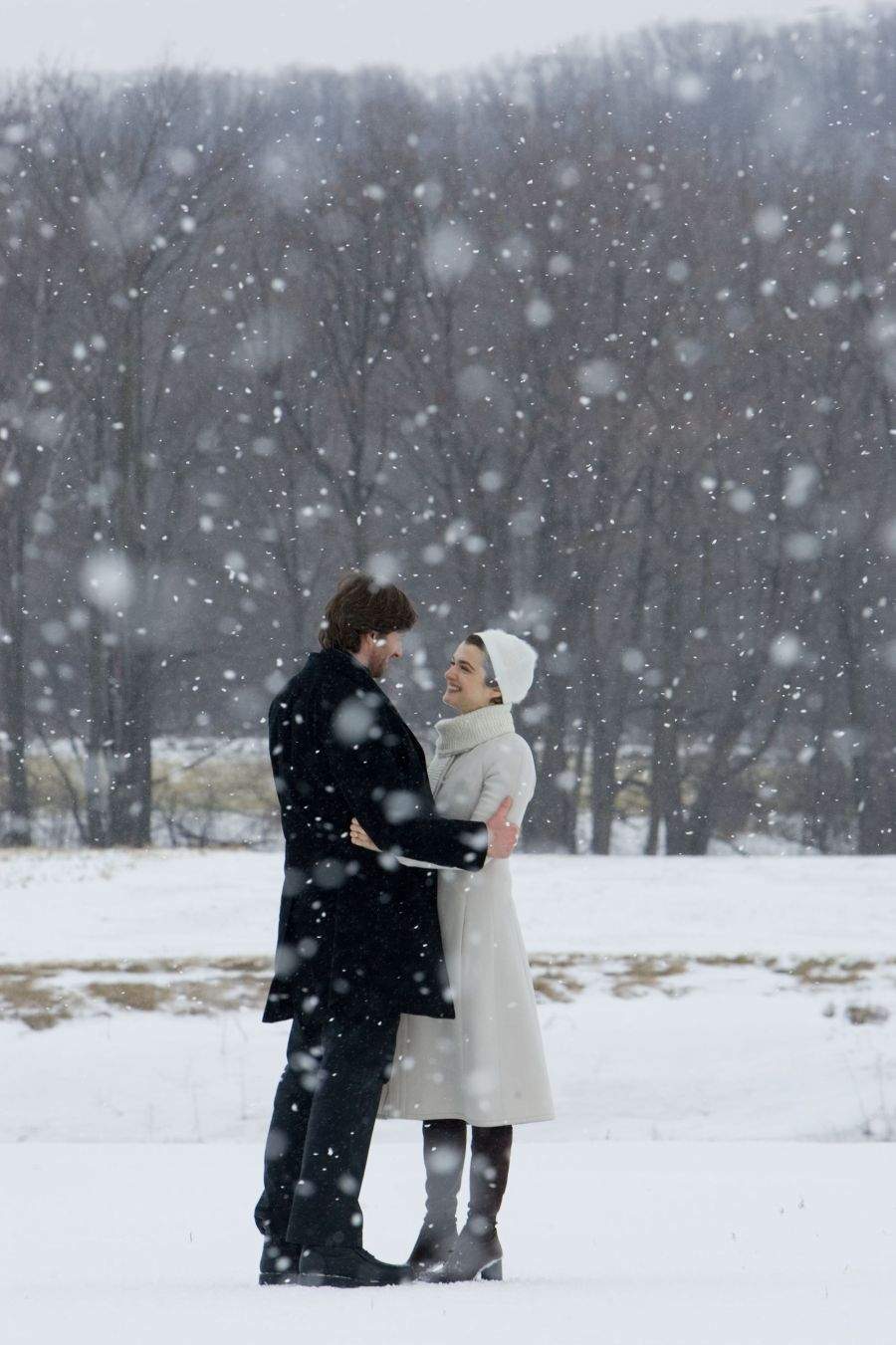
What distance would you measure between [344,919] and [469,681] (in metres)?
0.70

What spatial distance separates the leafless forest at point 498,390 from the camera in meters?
16.6

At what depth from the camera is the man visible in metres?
3.53

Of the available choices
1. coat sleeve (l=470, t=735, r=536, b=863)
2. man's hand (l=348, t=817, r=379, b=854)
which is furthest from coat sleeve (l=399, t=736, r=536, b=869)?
man's hand (l=348, t=817, r=379, b=854)

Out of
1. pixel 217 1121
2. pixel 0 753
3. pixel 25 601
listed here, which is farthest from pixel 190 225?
pixel 217 1121

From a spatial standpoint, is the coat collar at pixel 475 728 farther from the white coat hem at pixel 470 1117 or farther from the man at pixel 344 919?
the white coat hem at pixel 470 1117

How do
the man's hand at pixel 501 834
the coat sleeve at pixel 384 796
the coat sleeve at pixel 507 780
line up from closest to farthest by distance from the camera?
the coat sleeve at pixel 384 796 → the man's hand at pixel 501 834 → the coat sleeve at pixel 507 780

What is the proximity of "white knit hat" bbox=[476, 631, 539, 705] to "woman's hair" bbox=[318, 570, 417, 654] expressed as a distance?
0.91ft

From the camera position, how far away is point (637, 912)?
10148mm

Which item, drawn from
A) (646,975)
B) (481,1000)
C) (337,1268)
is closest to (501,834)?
(481,1000)

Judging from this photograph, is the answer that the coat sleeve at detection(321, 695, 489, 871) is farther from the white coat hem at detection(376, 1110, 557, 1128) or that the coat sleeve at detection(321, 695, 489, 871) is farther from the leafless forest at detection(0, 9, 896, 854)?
the leafless forest at detection(0, 9, 896, 854)

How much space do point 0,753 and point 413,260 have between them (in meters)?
7.11

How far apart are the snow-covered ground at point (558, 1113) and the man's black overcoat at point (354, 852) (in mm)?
666

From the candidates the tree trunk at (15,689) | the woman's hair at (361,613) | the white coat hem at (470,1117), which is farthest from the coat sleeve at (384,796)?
the tree trunk at (15,689)

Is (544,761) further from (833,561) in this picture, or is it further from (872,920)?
(872,920)
